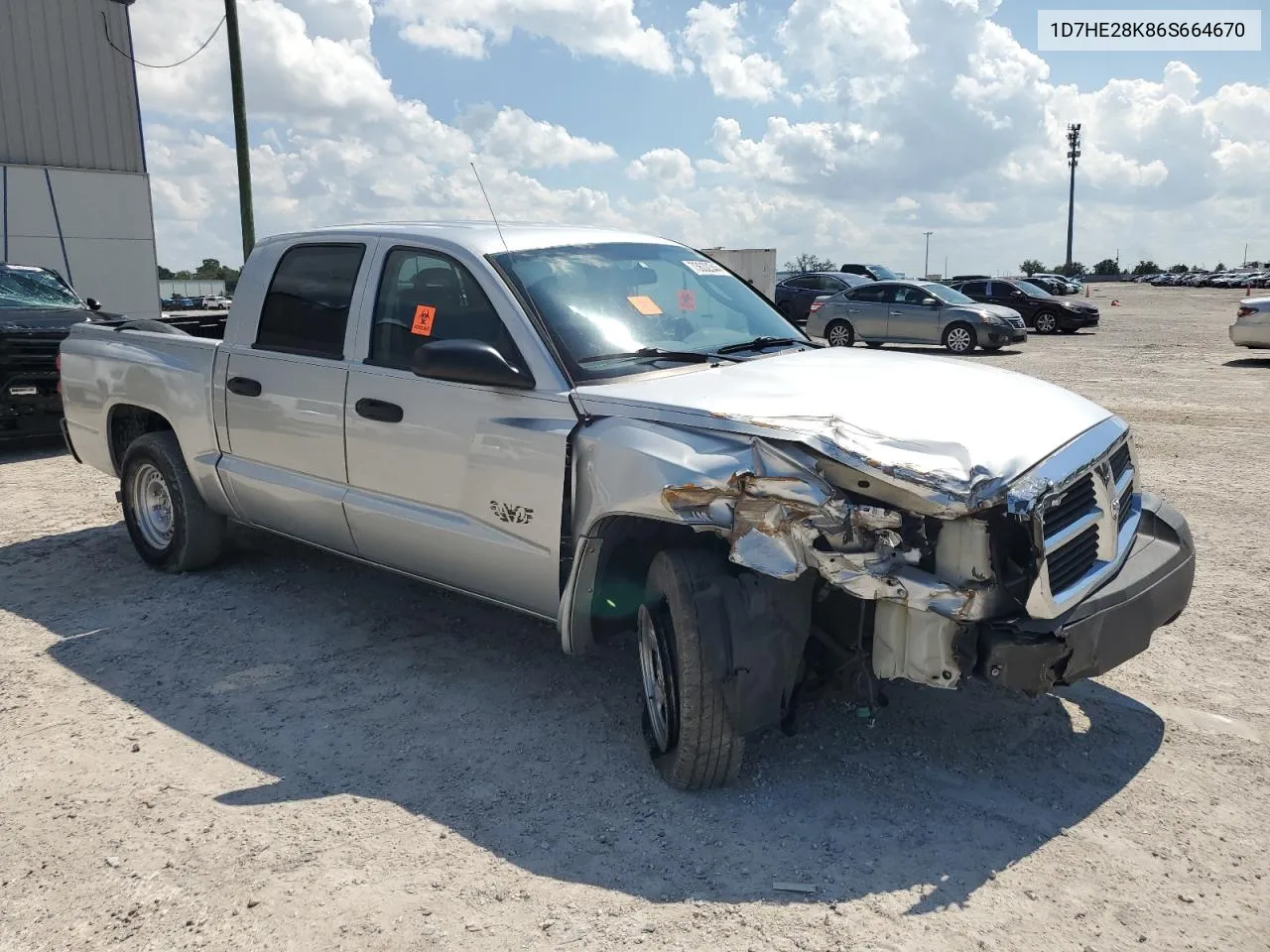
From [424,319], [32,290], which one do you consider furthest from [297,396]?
[32,290]

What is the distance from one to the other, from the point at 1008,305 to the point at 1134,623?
1037 inches

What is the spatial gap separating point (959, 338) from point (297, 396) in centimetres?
1858

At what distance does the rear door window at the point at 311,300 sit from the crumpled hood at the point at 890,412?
61.3 inches

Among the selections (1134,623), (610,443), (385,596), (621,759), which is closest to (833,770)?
(621,759)

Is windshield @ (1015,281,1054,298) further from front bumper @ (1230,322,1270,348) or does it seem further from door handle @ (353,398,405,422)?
door handle @ (353,398,405,422)

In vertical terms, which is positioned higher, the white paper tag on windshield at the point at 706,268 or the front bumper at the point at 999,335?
the white paper tag on windshield at the point at 706,268

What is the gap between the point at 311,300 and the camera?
4.94 meters

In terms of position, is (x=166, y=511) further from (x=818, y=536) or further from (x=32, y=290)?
(x=32, y=290)

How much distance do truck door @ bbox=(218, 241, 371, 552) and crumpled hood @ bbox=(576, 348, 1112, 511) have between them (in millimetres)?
1520

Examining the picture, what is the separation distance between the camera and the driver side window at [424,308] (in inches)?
164

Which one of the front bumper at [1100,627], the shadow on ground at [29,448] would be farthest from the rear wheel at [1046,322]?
the front bumper at [1100,627]

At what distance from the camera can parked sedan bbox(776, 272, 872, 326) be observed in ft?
89.5

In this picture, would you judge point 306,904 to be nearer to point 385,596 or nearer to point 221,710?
point 221,710

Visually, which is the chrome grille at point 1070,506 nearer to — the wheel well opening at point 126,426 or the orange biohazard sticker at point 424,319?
the orange biohazard sticker at point 424,319
